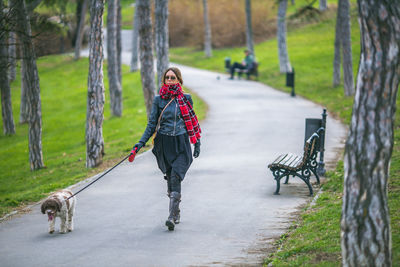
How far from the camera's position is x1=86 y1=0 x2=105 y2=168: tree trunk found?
1464cm

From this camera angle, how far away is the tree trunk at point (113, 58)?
2450 cm

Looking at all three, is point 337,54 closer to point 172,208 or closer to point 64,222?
point 172,208

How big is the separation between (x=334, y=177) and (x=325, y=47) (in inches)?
1217

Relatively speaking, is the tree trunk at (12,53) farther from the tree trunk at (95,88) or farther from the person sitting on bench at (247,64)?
the person sitting on bench at (247,64)

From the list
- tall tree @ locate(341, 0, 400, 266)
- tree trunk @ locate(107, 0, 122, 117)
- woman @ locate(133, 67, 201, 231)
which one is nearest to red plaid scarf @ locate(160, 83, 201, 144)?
woman @ locate(133, 67, 201, 231)

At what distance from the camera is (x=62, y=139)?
24.0 meters

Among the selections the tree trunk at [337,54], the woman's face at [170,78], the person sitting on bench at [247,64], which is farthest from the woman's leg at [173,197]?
the person sitting on bench at [247,64]

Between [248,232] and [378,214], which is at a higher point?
[378,214]

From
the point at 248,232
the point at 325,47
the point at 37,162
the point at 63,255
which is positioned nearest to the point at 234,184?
the point at 248,232

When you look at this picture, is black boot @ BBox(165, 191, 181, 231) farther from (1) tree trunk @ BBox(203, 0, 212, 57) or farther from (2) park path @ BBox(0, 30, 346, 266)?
(1) tree trunk @ BBox(203, 0, 212, 57)

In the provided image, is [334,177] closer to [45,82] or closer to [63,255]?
[63,255]

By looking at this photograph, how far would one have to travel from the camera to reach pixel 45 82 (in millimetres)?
42031

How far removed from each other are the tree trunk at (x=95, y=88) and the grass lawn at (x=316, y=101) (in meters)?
6.34

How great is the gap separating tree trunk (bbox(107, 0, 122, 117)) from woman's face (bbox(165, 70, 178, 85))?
54.3 ft
